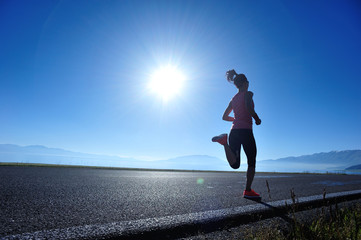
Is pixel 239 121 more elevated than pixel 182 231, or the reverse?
pixel 239 121

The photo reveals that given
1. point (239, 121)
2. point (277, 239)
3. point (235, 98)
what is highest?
point (235, 98)

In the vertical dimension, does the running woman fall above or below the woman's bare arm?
below

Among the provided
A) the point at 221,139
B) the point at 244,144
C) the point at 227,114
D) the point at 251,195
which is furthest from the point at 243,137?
the point at 251,195

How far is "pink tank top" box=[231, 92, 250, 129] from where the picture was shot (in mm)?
3443

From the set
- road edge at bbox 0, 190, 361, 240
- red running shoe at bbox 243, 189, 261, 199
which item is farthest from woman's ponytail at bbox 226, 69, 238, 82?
road edge at bbox 0, 190, 361, 240

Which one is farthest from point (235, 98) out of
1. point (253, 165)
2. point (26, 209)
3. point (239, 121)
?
point (26, 209)

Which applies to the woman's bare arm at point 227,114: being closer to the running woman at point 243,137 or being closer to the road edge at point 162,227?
the running woman at point 243,137

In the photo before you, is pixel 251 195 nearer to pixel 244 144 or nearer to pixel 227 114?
pixel 244 144

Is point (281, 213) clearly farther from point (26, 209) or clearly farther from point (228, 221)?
point (26, 209)

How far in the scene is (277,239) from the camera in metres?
1.39

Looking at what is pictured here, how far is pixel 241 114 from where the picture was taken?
138 inches

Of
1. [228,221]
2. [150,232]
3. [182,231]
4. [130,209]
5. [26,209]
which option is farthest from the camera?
[130,209]

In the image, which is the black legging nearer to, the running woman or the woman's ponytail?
the running woman

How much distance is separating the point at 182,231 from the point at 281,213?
1.35 m
